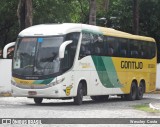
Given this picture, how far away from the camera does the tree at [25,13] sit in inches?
1457

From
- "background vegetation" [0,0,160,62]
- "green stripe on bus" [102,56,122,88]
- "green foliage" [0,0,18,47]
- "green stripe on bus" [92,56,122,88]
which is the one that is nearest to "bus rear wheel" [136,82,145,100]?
"green stripe on bus" [102,56,122,88]

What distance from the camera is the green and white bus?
24016mm

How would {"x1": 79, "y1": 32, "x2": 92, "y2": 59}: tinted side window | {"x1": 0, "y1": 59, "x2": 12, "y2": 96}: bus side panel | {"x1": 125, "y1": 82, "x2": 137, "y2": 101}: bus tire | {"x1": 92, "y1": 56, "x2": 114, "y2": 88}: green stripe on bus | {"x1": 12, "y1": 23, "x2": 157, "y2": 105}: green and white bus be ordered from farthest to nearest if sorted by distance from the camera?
{"x1": 0, "y1": 59, "x2": 12, "y2": 96}: bus side panel < {"x1": 125, "y1": 82, "x2": 137, "y2": 101}: bus tire < {"x1": 92, "y1": 56, "x2": 114, "y2": 88}: green stripe on bus < {"x1": 79, "y1": 32, "x2": 92, "y2": 59}: tinted side window < {"x1": 12, "y1": 23, "x2": 157, "y2": 105}: green and white bus

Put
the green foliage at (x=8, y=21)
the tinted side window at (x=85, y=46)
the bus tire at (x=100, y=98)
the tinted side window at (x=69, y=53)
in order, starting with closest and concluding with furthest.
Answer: the tinted side window at (x=69, y=53), the tinted side window at (x=85, y=46), the bus tire at (x=100, y=98), the green foliage at (x=8, y=21)

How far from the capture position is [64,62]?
2427 cm

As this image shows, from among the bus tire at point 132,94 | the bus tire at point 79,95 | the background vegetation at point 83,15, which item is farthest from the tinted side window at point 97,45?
the background vegetation at point 83,15

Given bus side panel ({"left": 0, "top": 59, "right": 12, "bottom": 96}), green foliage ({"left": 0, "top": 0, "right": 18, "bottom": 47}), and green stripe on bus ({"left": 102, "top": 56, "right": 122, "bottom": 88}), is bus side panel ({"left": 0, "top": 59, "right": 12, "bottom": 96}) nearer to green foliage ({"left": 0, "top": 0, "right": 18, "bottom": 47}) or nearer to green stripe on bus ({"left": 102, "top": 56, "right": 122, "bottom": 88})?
green stripe on bus ({"left": 102, "top": 56, "right": 122, "bottom": 88})

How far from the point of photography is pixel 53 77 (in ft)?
78.4

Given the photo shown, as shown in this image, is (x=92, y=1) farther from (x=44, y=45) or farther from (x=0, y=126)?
Result: (x=0, y=126)

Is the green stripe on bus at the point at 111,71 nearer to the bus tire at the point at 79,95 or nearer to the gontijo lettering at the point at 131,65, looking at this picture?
the gontijo lettering at the point at 131,65

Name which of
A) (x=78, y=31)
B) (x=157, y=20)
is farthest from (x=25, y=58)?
(x=157, y=20)

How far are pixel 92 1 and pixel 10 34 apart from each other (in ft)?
69.0

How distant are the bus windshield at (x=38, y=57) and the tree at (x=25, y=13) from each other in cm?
1235

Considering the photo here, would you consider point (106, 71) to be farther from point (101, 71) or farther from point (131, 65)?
point (131, 65)
